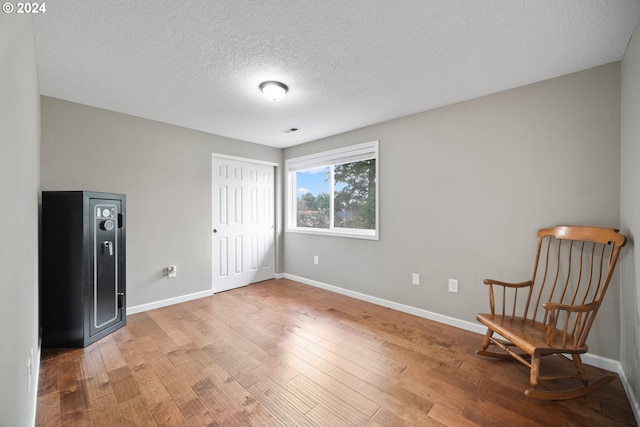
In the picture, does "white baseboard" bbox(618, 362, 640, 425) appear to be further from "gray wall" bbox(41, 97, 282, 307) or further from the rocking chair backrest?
"gray wall" bbox(41, 97, 282, 307)

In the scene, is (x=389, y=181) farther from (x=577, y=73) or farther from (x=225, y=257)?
(x=225, y=257)

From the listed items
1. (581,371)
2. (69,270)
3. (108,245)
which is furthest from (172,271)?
(581,371)

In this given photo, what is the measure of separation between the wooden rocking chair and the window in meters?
1.64

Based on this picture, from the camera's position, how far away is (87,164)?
288 cm

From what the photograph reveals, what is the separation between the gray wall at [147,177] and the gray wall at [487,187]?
2136 millimetres

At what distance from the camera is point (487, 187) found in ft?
8.69

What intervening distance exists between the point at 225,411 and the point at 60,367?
1491 millimetres

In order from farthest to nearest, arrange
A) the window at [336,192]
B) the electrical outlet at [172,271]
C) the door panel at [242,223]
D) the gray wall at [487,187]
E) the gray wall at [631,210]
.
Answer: the door panel at [242,223], the window at [336,192], the electrical outlet at [172,271], the gray wall at [487,187], the gray wall at [631,210]

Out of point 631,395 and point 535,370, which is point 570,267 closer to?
point 631,395

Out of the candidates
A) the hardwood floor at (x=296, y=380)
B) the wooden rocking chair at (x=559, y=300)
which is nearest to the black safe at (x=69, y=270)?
the hardwood floor at (x=296, y=380)

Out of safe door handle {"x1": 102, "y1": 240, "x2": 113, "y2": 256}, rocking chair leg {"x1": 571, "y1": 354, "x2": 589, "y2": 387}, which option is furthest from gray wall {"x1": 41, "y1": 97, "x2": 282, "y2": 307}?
rocking chair leg {"x1": 571, "y1": 354, "x2": 589, "y2": 387}

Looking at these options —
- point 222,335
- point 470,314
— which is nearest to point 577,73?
point 470,314

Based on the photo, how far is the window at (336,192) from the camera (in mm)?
3703

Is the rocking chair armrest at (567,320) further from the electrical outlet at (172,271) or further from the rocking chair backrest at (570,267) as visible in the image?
the electrical outlet at (172,271)
